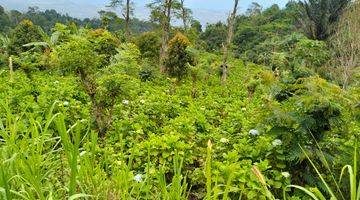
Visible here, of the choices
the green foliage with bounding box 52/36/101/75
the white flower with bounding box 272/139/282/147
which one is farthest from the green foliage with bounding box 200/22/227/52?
the white flower with bounding box 272/139/282/147

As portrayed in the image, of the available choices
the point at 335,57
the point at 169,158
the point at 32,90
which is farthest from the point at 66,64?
the point at 335,57

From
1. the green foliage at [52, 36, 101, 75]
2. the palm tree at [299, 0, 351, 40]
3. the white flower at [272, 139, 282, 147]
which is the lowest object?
the white flower at [272, 139, 282, 147]

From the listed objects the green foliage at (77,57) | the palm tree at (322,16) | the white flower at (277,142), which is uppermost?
the palm tree at (322,16)

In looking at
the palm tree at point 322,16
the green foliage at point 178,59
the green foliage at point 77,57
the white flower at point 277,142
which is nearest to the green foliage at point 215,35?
the palm tree at point 322,16

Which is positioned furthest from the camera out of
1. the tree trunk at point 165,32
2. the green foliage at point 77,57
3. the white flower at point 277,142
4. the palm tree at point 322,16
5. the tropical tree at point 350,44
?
the palm tree at point 322,16

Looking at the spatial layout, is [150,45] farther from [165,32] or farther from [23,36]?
[23,36]

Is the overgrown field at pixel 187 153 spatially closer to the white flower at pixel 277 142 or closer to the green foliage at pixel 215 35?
the white flower at pixel 277 142

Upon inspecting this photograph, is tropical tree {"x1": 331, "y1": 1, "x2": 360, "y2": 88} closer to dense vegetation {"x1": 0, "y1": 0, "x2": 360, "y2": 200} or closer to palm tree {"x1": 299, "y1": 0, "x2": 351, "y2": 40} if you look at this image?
dense vegetation {"x1": 0, "y1": 0, "x2": 360, "y2": 200}

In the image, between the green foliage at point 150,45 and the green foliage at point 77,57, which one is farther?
the green foliage at point 150,45

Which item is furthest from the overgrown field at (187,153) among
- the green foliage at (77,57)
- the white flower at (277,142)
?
the green foliage at (77,57)

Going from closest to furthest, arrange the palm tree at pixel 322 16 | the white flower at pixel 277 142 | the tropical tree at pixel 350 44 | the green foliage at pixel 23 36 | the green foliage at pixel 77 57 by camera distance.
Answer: the white flower at pixel 277 142 < the green foliage at pixel 77 57 < the tropical tree at pixel 350 44 < the green foliage at pixel 23 36 < the palm tree at pixel 322 16

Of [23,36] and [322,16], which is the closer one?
[23,36]

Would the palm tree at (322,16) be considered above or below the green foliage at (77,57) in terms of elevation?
above

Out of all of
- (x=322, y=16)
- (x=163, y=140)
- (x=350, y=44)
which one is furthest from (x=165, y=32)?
(x=163, y=140)
